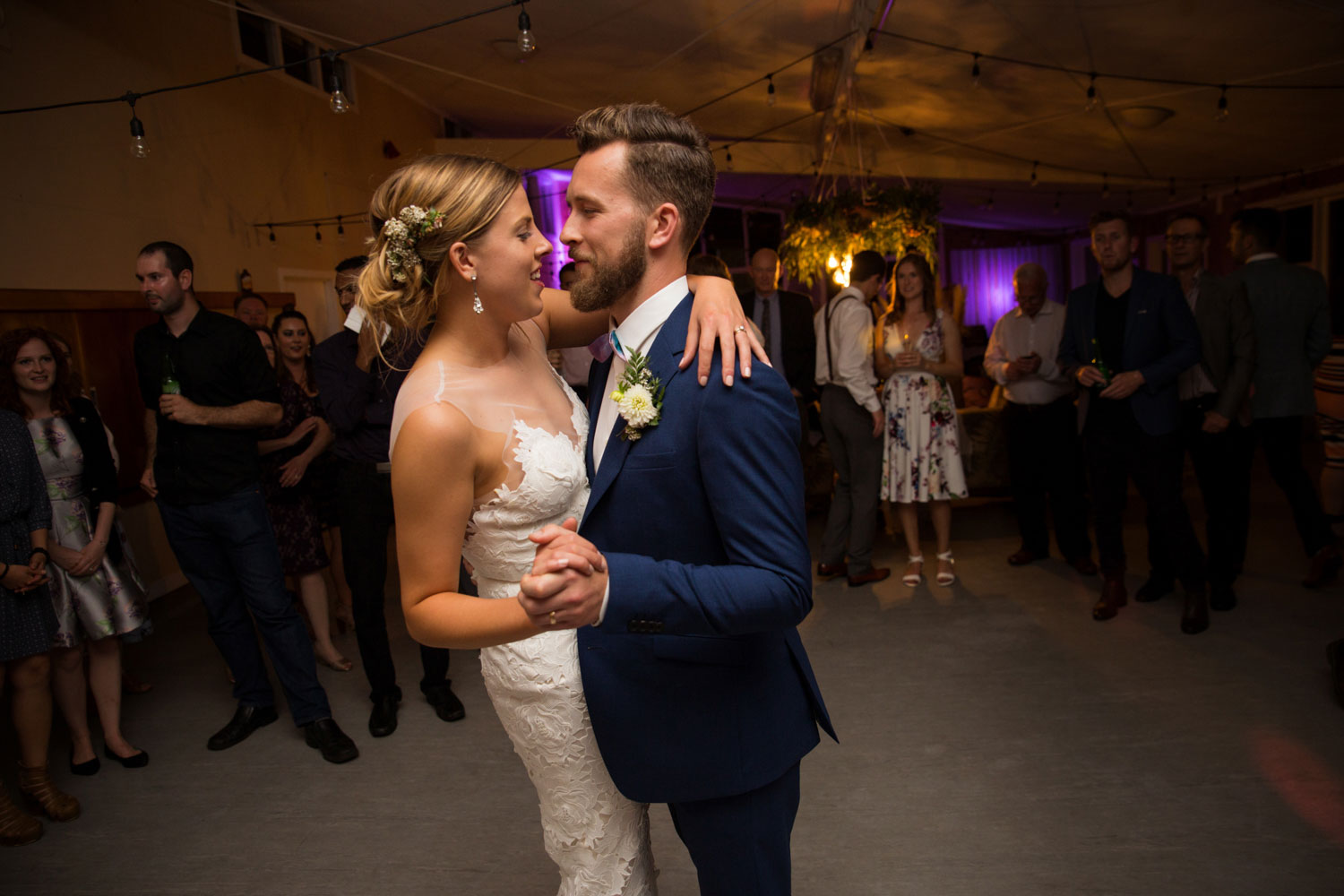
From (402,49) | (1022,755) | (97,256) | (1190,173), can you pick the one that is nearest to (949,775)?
(1022,755)

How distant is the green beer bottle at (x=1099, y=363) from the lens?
12.8ft

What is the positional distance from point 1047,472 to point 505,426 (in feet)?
13.6

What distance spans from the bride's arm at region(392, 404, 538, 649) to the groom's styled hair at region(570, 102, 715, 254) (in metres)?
0.45

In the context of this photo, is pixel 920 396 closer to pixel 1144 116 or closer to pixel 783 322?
pixel 783 322

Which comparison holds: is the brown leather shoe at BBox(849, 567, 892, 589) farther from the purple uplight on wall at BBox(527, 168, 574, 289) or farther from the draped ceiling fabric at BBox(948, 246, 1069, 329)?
the draped ceiling fabric at BBox(948, 246, 1069, 329)

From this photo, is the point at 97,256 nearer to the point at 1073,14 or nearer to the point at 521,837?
the point at 521,837

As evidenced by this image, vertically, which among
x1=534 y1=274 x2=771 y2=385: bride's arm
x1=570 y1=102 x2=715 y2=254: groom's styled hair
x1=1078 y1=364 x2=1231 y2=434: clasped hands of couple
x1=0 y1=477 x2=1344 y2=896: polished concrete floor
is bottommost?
x1=0 y1=477 x2=1344 y2=896: polished concrete floor

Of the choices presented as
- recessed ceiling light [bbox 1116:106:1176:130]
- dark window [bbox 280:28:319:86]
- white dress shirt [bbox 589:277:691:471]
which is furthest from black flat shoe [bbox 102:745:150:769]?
recessed ceiling light [bbox 1116:106:1176:130]

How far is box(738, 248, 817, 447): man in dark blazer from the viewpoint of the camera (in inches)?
214

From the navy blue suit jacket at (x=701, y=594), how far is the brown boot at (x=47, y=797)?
261cm

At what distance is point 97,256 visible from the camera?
17.3ft

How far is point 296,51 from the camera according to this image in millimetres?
7863

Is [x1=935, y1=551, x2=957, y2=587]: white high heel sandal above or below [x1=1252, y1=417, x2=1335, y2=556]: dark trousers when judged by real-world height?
below

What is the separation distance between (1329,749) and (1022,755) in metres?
0.94
